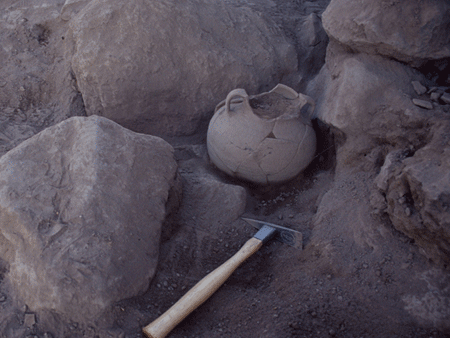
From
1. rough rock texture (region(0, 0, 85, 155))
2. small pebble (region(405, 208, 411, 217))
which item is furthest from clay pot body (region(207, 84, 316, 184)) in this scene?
rough rock texture (region(0, 0, 85, 155))

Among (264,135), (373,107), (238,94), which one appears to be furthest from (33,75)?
(373,107)

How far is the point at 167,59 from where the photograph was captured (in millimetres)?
3283

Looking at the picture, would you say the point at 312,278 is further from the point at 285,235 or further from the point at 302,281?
the point at 285,235

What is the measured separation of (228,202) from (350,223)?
0.84 m

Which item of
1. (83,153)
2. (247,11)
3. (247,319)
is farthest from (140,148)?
(247,11)

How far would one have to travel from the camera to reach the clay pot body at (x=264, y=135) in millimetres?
2877

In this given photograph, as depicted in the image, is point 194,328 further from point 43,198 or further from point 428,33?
point 428,33

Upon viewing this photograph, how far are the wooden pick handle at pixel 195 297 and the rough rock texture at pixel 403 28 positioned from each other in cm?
166

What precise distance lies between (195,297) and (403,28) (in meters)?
2.22

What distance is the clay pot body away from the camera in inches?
113

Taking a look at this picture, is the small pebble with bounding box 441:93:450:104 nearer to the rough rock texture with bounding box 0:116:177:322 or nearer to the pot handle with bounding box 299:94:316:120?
the pot handle with bounding box 299:94:316:120

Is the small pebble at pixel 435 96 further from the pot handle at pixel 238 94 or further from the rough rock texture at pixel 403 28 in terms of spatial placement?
the pot handle at pixel 238 94

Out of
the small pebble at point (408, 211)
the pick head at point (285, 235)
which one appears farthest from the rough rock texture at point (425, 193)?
the pick head at point (285, 235)

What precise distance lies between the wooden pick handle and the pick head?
0.81 feet
